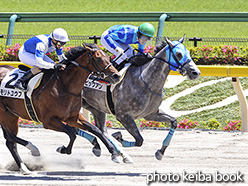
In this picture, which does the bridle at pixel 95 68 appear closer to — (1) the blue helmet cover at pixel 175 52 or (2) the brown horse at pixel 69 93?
(2) the brown horse at pixel 69 93

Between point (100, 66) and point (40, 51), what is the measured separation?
740 millimetres

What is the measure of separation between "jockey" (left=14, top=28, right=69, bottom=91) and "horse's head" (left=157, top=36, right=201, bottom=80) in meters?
1.19

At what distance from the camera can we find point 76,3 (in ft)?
69.6

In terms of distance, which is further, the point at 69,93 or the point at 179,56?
the point at 179,56

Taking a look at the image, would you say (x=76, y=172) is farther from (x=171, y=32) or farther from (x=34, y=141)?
(x=171, y=32)

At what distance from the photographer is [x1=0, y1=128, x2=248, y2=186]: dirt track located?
6170 mm

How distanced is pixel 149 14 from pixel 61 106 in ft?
16.9

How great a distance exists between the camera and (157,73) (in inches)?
274

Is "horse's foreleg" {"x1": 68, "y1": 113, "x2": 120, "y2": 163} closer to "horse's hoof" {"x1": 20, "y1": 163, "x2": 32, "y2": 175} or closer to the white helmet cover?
"horse's hoof" {"x1": 20, "y1": 163, "x2": 32, "y2": 175}

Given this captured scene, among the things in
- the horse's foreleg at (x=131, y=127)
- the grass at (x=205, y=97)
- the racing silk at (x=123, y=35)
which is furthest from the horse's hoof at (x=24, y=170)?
the grass at (x=205, y=97)

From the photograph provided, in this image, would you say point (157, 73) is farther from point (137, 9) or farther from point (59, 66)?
point (137, 9)

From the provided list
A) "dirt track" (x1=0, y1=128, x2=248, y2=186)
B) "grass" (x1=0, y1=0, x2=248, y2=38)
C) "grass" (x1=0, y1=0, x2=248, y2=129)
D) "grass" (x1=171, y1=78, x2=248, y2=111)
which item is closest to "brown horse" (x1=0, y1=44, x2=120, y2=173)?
"dirt track" (x1=0, y1=128, x2=248, y2=186)

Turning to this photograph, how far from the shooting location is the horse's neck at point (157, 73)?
695 centimetres

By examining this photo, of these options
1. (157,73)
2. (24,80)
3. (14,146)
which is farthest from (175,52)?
(14,146)
